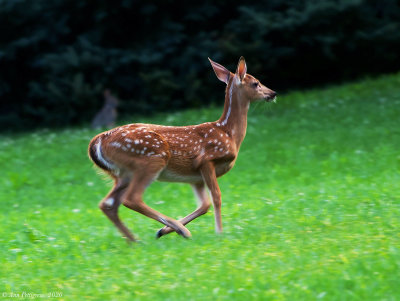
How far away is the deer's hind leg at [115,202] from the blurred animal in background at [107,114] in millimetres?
12949

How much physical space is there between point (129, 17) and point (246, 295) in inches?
729

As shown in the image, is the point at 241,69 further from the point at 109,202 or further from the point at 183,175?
the point at 109,202

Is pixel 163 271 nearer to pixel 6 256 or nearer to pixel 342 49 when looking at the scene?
pixel 6 256

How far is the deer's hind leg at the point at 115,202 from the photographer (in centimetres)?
815

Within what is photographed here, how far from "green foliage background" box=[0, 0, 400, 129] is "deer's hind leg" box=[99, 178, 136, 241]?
14136 millimetres

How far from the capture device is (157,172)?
7.98 meters

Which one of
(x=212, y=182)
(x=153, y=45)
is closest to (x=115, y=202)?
(x=212, y=182)

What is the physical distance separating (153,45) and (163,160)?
602 inches

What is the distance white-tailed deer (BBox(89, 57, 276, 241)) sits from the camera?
26.0 feet

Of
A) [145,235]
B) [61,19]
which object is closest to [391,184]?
[145,235]

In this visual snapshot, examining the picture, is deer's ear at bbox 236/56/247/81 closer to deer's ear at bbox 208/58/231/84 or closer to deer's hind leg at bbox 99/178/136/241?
deer's ear at bbox 208/58/231/84

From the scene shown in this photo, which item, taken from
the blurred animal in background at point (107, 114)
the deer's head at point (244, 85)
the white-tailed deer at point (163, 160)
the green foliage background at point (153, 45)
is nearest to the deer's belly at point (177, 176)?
the white-tailed deer at point (163, 160)

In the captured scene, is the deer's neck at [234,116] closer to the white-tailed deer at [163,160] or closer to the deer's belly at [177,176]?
the white-tailed deer at [163,160]

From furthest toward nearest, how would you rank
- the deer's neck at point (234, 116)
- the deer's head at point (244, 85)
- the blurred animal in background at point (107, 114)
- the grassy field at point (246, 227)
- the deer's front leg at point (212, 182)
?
the blurred animal in background at point (107, 114), the deer's head at point (244, 85), the deer's neck at point (234, 116), the deer's front leg at point (212, 182), the grassy field at point (246, 227)
